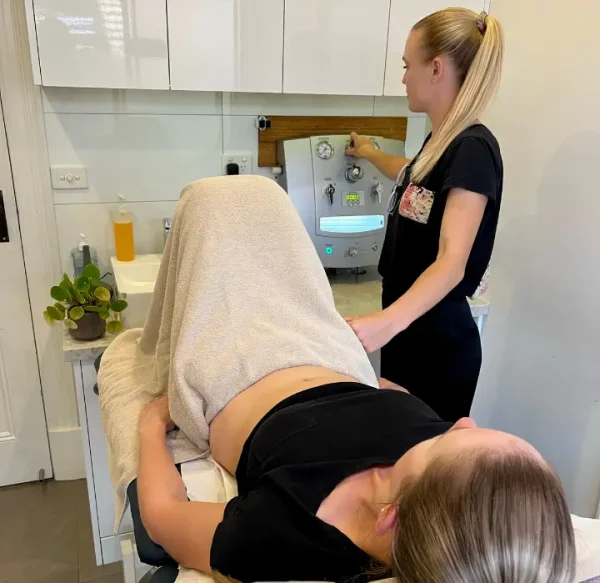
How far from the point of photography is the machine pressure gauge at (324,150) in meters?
2.08

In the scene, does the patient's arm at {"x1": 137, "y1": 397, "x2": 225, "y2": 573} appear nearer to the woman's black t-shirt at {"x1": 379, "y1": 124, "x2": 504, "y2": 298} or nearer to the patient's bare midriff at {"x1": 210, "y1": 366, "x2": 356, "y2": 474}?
the patient's bare midriff at {"x1": 210, "y1": 366, "x2": 356, "y2": 474}

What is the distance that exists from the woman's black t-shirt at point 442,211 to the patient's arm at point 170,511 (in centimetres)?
86

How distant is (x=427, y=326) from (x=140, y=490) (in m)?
0.94

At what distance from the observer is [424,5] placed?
192 cm

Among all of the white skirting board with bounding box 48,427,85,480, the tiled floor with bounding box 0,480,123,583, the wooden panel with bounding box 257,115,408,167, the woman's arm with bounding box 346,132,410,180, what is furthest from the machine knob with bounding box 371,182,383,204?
the tiled floor with bounding box 0,480,123,583

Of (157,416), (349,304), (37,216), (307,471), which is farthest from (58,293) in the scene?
(307,471)

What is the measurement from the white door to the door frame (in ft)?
0.08

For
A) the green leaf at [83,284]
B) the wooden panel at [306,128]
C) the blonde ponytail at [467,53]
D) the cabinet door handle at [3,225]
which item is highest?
the blonde ponytail at [467,53]

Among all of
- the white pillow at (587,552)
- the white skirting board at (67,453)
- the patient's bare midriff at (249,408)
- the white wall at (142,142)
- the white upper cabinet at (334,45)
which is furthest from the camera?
the white skirting board at (67,453)

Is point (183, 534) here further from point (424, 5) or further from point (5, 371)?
point (424, 5)

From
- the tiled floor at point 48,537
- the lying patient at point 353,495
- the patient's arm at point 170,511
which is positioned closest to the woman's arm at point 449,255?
the lying patient at point 353,495

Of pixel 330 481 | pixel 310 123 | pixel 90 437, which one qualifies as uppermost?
pixel 310 123

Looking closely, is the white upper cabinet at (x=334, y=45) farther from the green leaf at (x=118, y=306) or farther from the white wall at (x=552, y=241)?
the green leaf at (x=118, y=306)

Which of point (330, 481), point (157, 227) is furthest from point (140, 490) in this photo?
point (157, 227)
